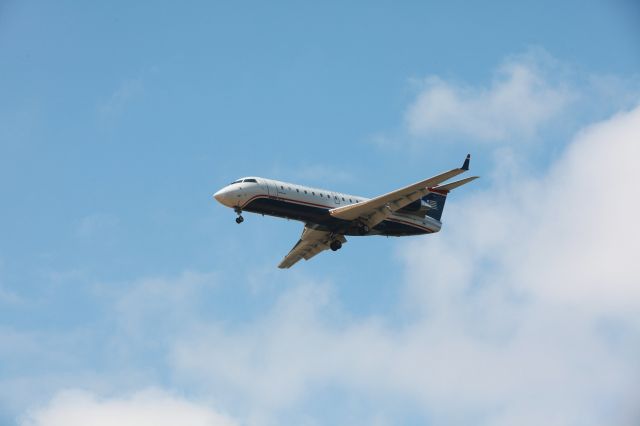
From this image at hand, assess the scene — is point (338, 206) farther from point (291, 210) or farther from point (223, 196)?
point (223, 196)

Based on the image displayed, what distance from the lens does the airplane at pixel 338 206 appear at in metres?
50.3

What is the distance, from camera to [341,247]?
185 ft

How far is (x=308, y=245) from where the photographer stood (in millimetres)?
58438

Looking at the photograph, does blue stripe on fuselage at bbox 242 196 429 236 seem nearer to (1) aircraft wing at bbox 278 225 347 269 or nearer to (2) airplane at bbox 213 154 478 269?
(2) airplane at bbox 213 154 478 269

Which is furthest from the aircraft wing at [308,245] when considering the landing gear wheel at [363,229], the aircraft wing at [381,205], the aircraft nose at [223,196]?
the aircraft nose at [223,196]

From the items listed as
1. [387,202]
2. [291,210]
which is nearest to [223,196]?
[291,210]

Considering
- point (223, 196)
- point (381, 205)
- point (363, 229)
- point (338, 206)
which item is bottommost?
point (223, 196)

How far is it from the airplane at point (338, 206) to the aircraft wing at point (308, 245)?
87mm

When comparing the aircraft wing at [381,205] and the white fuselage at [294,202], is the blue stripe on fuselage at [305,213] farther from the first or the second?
the aircraft wing at [381,205]

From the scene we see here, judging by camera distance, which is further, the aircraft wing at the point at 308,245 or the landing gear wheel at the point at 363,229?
the aircraft wing at the point at 308,245

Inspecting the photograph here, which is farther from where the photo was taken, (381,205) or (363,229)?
(363,229)

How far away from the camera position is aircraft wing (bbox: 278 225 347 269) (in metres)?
56.4

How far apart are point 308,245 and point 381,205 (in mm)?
8144

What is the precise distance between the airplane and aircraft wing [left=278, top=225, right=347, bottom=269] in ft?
0.29
